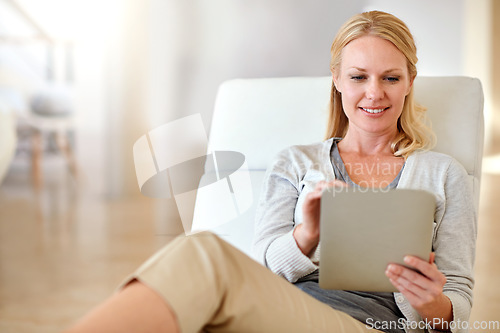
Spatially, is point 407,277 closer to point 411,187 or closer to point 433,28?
point 411,187

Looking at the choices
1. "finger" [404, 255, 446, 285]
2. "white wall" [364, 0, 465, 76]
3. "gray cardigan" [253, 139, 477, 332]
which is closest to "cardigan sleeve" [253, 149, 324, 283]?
"gray cardigan" [253, 139, 477, 332]

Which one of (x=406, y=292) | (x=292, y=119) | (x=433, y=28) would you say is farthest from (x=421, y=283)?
(x=433, y=28)

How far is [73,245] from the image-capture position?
298 cm

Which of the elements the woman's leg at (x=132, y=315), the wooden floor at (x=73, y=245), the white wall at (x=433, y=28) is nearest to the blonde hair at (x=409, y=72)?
the woman's leg at (x=132, y=315)

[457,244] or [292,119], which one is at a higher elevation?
[292,119]

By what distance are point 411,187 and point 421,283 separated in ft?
1.02

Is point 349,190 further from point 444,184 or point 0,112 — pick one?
point 0,112

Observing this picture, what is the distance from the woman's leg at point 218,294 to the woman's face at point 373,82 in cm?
51

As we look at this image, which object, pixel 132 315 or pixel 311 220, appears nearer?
pixel 132 315

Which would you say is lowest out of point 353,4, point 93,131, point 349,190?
point 93,131

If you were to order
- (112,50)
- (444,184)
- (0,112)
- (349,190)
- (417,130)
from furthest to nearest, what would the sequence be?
(112,50), (0,112), (417,130), (444,184), (349,190)

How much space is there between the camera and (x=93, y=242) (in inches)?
119

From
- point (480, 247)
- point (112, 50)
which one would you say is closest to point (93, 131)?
point (112, 50)

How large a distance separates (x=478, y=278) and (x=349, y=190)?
175 cm
